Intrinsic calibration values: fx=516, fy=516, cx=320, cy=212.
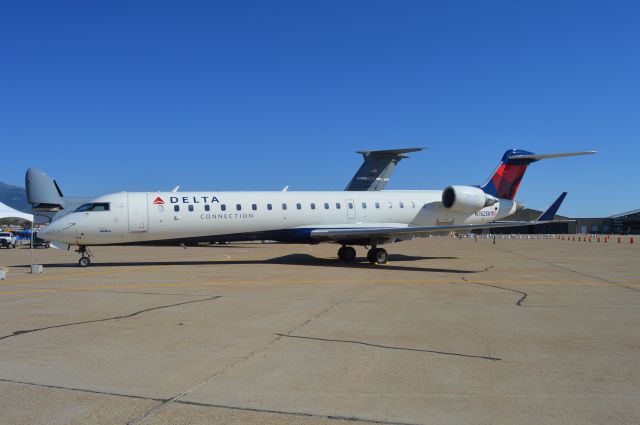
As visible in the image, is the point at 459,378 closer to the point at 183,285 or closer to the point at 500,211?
the point at 183,285

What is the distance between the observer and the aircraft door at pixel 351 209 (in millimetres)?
21625

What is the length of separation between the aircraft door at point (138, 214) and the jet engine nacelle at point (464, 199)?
1261 centimetres

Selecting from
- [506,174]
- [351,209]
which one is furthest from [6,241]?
[506,174]

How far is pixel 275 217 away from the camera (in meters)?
20.4

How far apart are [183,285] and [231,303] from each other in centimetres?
356

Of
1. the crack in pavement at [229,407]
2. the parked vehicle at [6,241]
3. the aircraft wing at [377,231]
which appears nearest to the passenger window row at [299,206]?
the aircraft wing at [377,231]

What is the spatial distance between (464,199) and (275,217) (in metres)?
8.30

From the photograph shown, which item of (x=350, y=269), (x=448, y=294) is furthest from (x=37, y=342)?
(x=350, y=269)

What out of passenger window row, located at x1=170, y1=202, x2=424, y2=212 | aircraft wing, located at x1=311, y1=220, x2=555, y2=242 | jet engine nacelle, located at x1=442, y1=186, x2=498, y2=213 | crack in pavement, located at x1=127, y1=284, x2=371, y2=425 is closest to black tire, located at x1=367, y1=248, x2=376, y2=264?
aircraft wing, located at x1=311, y1=220, x2=555, y2=242

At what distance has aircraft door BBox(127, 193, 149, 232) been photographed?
19.0 metres

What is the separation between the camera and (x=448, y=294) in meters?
11.6

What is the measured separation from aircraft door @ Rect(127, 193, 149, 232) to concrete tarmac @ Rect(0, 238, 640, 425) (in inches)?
277

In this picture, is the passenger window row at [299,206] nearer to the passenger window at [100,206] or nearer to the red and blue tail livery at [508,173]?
the passenger window at [100,206]

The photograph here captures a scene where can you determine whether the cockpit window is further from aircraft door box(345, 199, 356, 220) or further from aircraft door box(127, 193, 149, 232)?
aircraft door box(345, 199, 356, 220)
